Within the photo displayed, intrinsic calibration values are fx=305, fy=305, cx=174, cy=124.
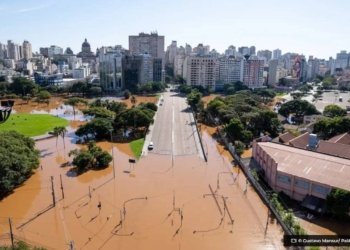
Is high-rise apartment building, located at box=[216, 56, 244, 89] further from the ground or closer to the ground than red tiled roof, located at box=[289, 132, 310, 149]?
further from the ground

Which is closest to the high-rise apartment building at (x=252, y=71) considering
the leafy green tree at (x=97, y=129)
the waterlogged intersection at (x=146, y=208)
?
the leafy green tree at (x=97, y=129)

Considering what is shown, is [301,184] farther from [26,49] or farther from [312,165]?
[26,49]

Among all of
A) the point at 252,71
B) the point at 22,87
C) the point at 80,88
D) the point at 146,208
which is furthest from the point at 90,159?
the point at 252,71

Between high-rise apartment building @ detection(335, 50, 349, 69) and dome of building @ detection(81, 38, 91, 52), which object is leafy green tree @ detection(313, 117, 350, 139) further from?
dome of building @ detection(81, 38, 91, 52)

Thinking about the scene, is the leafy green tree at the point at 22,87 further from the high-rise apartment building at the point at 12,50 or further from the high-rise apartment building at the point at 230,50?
the high-rise apartment building at the point at 230,50

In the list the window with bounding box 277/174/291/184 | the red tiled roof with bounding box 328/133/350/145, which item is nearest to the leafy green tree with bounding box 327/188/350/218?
the window with bounding box 277/174/291/184

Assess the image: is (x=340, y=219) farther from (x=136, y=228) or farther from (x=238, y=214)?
(x=136, y=228)
